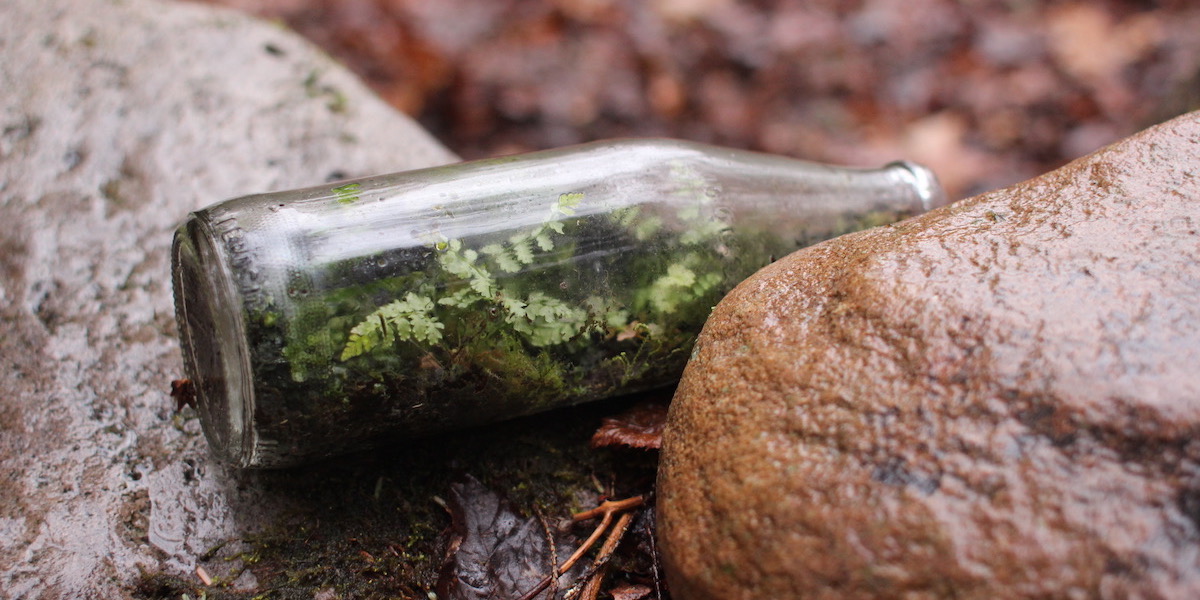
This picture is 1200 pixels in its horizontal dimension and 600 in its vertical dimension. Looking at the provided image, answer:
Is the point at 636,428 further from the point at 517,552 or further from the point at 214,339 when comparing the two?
the point at 214,339

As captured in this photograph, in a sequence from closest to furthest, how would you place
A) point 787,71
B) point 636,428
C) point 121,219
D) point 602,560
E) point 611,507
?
point 602,560 → point 611,507 → point 636,428 → point 121,219 → point 787,71

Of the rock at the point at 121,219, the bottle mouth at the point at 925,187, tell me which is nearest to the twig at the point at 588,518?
the rock at the point at 121,219

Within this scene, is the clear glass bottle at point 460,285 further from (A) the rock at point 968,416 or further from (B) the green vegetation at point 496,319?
(A) the rock at point 968,416

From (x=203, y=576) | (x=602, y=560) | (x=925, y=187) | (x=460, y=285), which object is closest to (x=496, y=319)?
(x=460, y=285)

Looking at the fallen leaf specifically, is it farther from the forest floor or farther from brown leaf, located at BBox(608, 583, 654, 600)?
the forest floor

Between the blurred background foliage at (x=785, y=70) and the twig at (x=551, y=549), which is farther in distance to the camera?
the blurred background foliage at (x=785, y=70)

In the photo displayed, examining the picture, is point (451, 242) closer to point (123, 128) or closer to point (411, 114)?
point (123, 128)

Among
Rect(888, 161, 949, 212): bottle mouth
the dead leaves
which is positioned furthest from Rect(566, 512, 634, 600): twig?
Rect(888, 161, 949, 212): bottle mouth
